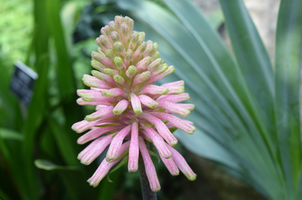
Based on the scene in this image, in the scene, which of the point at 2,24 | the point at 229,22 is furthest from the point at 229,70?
the point at 2,24

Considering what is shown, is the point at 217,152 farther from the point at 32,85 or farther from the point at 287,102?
the point at 32,85

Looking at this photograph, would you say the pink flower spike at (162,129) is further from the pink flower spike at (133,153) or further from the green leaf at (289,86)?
the green leaf at (289,86)

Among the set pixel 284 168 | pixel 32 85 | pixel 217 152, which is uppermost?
pixel 32 85

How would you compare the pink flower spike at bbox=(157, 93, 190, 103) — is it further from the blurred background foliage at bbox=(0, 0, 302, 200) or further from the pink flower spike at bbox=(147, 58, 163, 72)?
the blurred background foliage at bbox=(0, 0, 302, 200)

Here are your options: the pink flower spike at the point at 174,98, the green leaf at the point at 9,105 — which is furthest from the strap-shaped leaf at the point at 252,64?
the green leaf at the point at 9,105

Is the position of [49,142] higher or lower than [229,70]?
higher

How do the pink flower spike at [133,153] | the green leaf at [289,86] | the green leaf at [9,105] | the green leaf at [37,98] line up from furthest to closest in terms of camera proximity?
the green leaf at [9,105], the green leaf at [37,98], the green leaf at [289,86], the pink flower spike at [133,153]

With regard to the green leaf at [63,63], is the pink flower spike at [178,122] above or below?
below

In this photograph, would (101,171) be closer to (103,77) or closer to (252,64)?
(103,77)
